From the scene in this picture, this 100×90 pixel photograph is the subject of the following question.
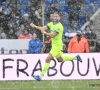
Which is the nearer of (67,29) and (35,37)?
(35,37)

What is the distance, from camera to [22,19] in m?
17.8

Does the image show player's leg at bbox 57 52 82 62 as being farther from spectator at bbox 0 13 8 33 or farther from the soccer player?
spectator at bbox 0 13 8 33

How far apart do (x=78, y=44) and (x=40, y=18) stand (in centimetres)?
245

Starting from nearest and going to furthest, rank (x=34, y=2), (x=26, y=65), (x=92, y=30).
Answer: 1. (x=26, y=65)
2. (x=92, y=30)
3. (x=34, y=2)

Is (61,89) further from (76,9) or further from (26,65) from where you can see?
(76,9)

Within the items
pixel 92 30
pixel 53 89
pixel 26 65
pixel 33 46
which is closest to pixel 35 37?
pixel 33 46

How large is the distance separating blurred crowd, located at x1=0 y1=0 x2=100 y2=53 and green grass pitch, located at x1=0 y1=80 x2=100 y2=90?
9.29 ft

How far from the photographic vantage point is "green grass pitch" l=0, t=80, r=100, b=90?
A: 11.8m

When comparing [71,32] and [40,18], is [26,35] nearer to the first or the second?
[40,18]

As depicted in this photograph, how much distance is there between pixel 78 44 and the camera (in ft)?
51.5

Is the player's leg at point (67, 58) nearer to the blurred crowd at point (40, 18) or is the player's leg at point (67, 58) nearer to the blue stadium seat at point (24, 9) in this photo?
the blurred crowd at point (40, 18)

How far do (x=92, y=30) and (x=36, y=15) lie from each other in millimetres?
2272

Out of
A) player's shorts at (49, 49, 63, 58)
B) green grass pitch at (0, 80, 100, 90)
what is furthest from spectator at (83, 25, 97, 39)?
player's shorts at (49, 49, 63, 58)

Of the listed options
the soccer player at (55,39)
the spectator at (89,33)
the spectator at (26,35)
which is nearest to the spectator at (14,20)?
the spectator at (26,35)
